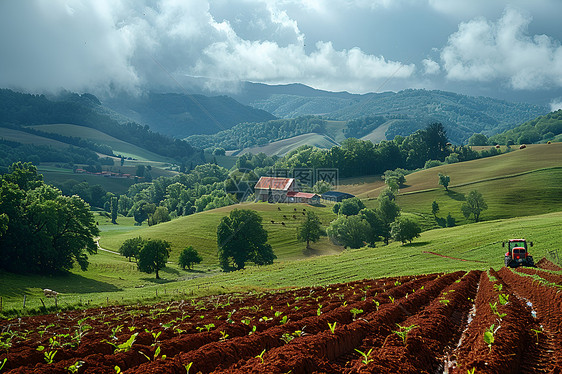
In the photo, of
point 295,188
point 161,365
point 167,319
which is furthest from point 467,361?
point 295,188

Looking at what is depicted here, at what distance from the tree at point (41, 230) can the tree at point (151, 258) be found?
31.8ft

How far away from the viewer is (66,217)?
8469 centimetres

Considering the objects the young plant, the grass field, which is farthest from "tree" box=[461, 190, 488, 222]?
the young plant

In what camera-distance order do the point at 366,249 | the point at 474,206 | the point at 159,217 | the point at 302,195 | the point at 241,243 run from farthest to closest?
the point at 159,217, the point at 302,195, the point at 474,206, the point at 241,243, the point at 366,249

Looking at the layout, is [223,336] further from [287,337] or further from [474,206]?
[474,206]

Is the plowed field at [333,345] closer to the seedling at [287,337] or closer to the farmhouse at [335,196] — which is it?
the seedling at [287,337]

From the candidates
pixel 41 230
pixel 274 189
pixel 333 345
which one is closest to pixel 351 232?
pixel 41 230

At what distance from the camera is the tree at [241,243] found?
108 metres

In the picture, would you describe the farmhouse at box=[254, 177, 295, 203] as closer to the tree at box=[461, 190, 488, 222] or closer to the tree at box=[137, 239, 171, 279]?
the tree at box=[461, 190, 488, 222]

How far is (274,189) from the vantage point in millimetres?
187875

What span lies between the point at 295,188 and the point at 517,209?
92.5m

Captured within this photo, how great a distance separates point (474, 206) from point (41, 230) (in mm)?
99457

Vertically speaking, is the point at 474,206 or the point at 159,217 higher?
the point at 159,217

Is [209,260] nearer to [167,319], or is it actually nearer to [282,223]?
[282,223]
